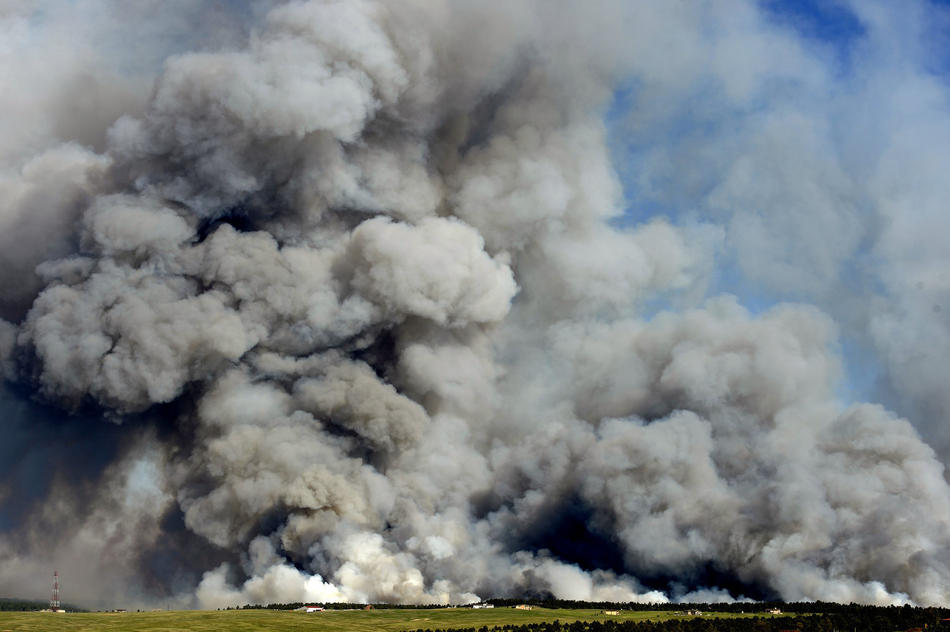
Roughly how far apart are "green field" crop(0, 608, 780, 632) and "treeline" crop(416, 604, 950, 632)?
6.35m

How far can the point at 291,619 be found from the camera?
111 metres

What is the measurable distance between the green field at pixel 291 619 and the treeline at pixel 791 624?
6345 millimetres

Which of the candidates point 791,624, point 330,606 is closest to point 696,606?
point 791,624

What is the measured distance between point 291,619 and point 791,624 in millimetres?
52489

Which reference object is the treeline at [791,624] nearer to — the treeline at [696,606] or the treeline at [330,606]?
the treeline at [696,606]

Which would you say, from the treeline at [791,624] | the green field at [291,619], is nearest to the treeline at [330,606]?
the green field at [291,619]

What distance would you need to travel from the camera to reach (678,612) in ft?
393

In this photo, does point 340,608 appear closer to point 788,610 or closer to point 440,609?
point 440,609

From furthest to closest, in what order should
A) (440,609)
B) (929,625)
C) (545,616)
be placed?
(440,609), (545,616), (929,625)

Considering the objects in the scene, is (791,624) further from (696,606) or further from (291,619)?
(291,619)

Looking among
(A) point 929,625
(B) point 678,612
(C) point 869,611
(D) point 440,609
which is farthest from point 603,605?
(A) point 929,625

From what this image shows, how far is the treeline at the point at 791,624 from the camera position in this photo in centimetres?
9975

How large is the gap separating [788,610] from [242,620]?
61331mm

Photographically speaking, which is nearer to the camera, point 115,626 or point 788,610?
point 115,626
